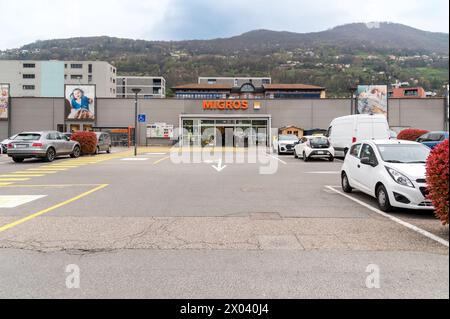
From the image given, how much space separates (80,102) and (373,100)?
35.1m

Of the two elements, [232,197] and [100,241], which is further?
[232,197]

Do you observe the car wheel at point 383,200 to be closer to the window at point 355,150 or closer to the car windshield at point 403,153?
the car windshield at point 403,153

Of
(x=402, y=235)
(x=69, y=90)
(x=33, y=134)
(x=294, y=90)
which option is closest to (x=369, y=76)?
(x=294, y=90)

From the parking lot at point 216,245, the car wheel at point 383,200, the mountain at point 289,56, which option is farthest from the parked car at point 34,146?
the mountain at point 289,56

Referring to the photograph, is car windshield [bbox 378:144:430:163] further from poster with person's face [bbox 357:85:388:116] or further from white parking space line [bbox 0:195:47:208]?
poster with person's face [bbox 357:85:388:116]

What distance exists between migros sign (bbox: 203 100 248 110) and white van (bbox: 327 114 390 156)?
78.6 feet

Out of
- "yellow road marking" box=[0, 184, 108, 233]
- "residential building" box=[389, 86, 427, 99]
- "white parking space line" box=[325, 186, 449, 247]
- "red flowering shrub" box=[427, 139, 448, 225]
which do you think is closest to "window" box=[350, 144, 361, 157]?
"white parking space line" box=[325, 186, 449, 247]

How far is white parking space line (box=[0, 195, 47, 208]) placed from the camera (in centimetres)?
815

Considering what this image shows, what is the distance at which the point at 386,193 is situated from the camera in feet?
24.1

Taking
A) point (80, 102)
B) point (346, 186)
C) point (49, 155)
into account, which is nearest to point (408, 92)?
point (80, 102)

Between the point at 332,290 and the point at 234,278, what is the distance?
3.27ft

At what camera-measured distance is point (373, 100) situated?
44.2m

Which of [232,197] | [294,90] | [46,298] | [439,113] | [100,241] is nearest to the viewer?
[46,298]

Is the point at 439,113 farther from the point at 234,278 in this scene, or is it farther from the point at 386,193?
the point at 234,278
